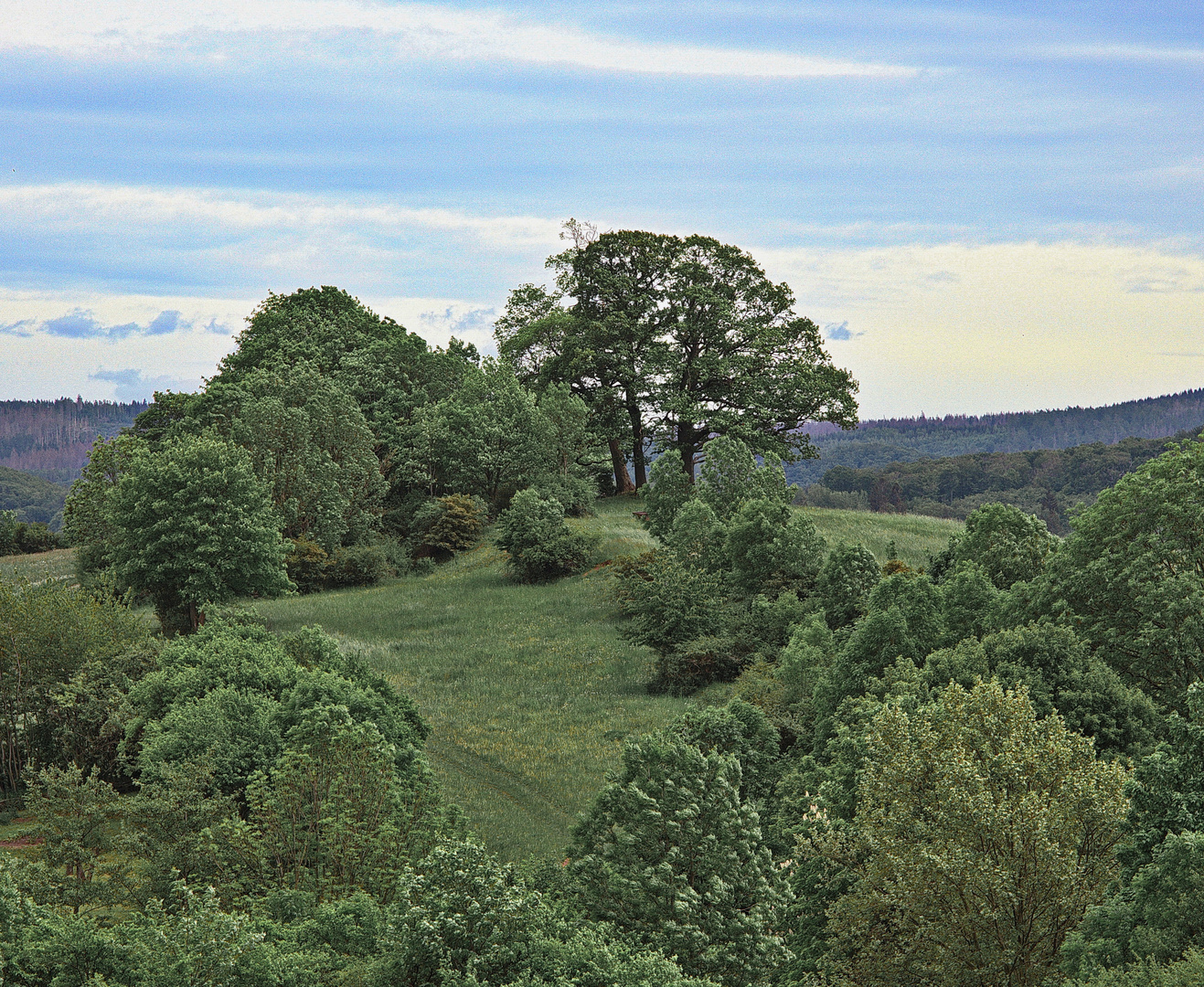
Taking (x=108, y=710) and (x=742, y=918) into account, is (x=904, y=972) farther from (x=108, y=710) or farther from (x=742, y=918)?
(x=108, y=710)

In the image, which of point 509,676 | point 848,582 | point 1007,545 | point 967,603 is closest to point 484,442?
point 509,676

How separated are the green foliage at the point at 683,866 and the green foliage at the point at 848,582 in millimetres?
20283

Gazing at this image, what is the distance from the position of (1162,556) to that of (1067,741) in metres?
11.8

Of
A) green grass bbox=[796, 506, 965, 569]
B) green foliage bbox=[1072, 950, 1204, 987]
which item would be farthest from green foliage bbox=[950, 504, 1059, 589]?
green foliage bbox=[1072, 950, 1204, 987]

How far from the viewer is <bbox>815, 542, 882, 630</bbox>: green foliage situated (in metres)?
40.4

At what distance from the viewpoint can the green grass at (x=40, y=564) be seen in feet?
219

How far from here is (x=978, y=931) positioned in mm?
18016

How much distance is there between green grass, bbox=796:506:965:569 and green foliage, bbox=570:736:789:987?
36603 millimetres

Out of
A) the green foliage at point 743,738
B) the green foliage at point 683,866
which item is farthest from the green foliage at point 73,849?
the green foliage at point 743,738

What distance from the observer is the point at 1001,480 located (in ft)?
559

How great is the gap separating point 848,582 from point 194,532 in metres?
28.9

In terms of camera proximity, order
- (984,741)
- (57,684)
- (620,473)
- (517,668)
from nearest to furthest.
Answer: (984,741) < (57,684) < (517,668) < (620,473)

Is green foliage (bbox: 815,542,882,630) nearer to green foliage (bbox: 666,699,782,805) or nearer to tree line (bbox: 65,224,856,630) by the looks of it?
green foliage (bbox: 666,699,782,805)

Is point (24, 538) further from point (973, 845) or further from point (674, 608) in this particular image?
point (973, 845)
